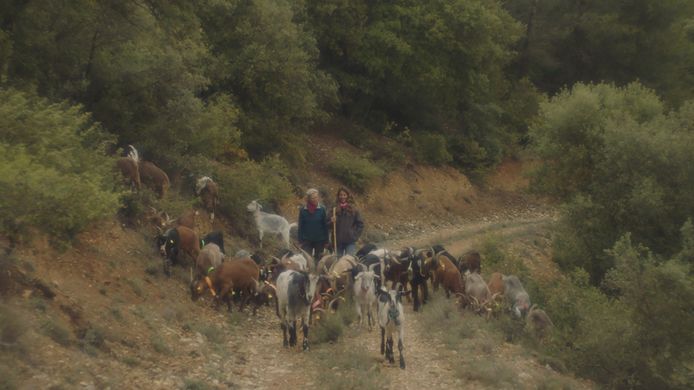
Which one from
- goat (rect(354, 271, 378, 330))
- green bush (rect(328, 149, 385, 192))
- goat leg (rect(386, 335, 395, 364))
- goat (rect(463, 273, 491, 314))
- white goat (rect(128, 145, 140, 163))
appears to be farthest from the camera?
green bush (rect(328, 149, 385, 192))

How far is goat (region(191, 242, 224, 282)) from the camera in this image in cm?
1425

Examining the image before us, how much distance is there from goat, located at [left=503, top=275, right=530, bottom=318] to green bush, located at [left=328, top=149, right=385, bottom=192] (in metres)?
12.8

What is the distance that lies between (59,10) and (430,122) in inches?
927

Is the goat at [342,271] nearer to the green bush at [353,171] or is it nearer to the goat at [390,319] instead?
the goat at [390,319]

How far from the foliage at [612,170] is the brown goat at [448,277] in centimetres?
573

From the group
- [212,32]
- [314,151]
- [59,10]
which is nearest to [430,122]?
[314,151]

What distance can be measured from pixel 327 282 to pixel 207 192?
19.7ft

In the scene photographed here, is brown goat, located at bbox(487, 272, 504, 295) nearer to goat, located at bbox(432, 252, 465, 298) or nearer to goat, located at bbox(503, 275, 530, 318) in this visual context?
goat, located at bbox(503, 275, 530, 318)

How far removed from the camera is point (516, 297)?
16.8 meters

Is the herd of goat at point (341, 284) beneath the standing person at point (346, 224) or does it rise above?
beneath

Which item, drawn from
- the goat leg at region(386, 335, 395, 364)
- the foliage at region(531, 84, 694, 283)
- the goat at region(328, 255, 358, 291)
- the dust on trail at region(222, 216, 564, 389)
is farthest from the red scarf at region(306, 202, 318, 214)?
the foliage at region(531, 84, 694, 283)

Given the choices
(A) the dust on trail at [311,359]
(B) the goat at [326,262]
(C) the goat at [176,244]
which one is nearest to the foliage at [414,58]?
(C) the goat at [176,244]

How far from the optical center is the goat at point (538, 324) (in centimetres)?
1560

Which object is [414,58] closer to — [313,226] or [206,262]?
[313,226]
